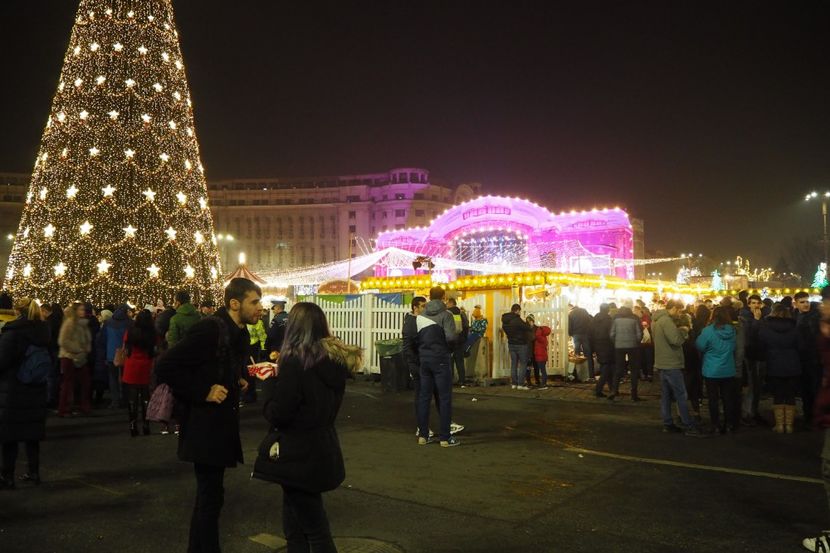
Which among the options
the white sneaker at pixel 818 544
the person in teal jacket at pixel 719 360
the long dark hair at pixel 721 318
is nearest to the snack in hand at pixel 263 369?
the white sneaker at pixel 818 544

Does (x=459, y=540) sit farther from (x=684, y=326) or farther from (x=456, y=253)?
(x=456, y=253)

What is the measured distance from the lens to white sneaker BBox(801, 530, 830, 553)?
4077 mm

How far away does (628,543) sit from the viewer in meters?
4.41

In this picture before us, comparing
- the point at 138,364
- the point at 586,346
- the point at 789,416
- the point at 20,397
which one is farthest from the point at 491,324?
the point at 20,397

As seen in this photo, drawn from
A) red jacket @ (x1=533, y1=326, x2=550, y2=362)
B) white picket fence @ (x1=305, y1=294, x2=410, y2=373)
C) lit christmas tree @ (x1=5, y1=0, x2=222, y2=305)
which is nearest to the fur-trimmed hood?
red jacket @ (x1=533, y1=326, x2=550, y2=362)

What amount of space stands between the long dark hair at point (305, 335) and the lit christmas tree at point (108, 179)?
16.7m

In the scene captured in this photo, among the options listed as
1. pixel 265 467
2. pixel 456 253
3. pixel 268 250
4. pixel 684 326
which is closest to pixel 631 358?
pixel 684 326

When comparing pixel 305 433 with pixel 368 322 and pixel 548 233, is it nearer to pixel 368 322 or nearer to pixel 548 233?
pixel 368 322

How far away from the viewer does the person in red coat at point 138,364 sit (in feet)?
28.4

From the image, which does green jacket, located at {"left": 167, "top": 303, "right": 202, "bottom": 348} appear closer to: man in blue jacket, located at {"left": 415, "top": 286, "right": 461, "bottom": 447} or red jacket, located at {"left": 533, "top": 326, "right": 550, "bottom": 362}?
man in blue jacket, located at {"left": 415, "top": 286, "right": 461, "bottom": 447}

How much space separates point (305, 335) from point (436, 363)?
4.52 m

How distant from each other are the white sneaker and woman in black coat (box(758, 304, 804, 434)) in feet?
16.3

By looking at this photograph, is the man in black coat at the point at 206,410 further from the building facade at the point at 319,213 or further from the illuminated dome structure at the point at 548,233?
the building facade at the point at 319,213

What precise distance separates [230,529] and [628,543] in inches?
114
